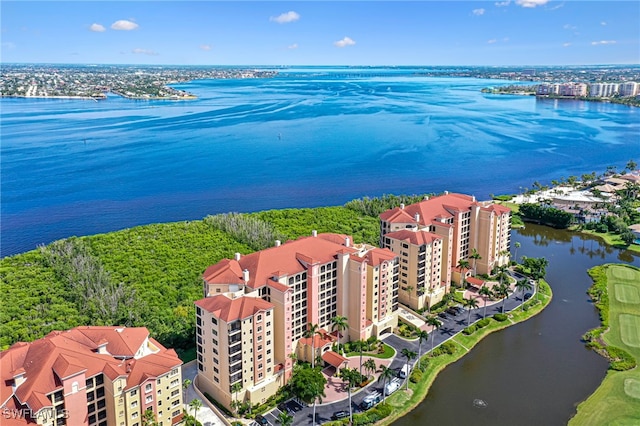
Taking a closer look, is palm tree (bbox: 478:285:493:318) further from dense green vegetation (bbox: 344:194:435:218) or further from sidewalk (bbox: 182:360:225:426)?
sidewalk (bbox: 182:360:225:426)

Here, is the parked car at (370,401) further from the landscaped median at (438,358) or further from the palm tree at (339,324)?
the palm tree at (339,324)

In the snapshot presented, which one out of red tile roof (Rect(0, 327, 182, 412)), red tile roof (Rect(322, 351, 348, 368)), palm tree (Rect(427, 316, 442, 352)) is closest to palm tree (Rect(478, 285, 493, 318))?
palm tree (Rect(427, 316, 442, 352))

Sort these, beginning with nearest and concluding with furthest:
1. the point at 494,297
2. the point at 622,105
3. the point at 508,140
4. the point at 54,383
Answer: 1. the point at 54,383
2. the point at 494,297
3. the point at 508,140
4. the point at 622,105

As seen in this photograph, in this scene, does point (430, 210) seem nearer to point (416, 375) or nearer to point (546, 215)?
point (416, 375)

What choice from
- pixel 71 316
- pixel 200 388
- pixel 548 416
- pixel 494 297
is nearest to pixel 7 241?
pixel 71 316

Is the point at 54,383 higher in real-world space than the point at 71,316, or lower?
higher

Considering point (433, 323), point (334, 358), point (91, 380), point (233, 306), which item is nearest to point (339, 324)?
point (334, 358)

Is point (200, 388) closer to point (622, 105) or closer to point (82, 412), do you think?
point (82, 412)
